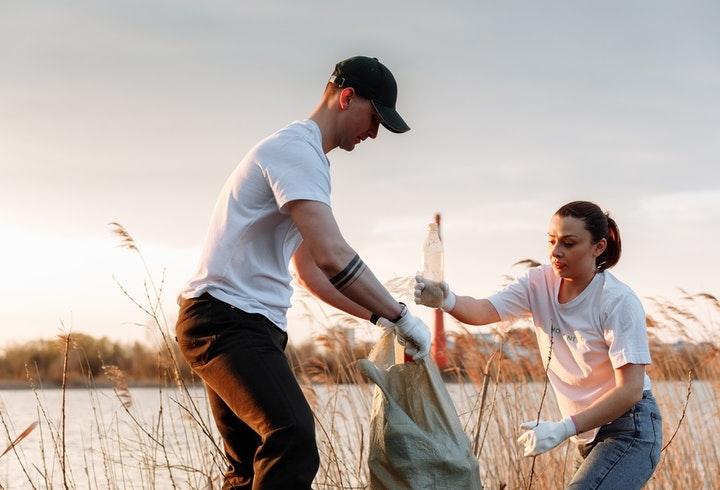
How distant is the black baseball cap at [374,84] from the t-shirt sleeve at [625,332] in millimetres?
854

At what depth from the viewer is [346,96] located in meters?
2.50

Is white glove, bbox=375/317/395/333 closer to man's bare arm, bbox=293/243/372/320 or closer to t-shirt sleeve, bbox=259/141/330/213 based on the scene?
man's bare arm, bbox=293/243/372/320

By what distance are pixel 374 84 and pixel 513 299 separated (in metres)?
0.94

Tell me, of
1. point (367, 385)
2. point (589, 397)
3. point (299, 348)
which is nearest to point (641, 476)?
point (589, 397)

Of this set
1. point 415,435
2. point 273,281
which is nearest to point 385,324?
point 415,435

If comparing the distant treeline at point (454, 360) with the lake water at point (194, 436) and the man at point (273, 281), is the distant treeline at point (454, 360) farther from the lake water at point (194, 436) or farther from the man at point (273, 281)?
the man at point (273, 281)

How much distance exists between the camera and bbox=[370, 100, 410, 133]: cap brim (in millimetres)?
2514

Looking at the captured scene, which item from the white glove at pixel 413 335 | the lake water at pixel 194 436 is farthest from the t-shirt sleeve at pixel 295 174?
the lake water at pixel 194 436

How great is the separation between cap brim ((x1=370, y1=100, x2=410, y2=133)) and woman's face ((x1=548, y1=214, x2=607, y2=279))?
0.62 m

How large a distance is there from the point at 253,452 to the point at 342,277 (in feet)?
1.98

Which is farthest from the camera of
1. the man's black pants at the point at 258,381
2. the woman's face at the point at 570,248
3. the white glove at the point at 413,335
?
the woman's face at the point at 570,248

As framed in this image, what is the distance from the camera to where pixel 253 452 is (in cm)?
254

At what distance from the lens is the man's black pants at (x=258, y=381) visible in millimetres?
2225

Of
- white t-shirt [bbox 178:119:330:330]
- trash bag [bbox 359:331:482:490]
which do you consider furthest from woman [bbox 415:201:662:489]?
white t-shirt [bbox 178:119:330:330]
